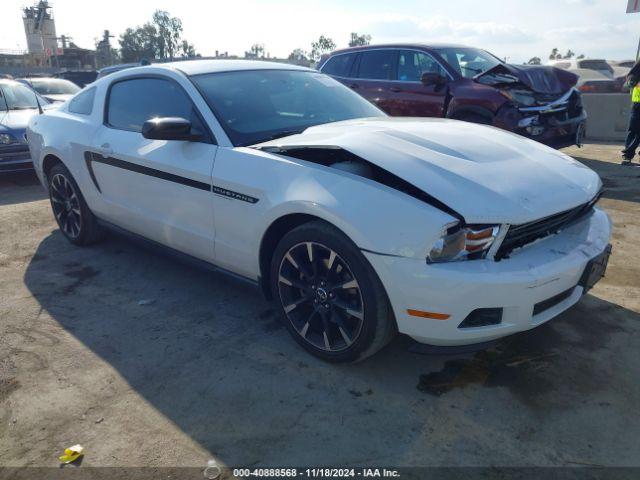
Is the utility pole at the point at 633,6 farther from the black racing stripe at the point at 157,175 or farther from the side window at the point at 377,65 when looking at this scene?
the black racing stripe at the point at 157,175

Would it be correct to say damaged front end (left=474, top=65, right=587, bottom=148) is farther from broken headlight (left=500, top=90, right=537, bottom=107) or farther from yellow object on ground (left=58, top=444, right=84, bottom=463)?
yellow object on ground (left=58, top=444, right=84, bottom=463)

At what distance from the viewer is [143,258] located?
4.49m

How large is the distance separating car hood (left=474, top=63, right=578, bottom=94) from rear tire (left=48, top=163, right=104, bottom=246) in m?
5.11

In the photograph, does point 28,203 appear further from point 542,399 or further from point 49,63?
point 49,63

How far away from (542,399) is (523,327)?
390 mm

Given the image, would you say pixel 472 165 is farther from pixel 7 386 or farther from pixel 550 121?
pixel 550 121

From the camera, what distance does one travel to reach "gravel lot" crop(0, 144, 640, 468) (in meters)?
2.21

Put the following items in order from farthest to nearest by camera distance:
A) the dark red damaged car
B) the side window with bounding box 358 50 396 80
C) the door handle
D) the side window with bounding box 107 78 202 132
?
the side window with bounding box 358 50 396 80, the dark red damaged car, the door handle, the side window with bounding box 107 78 202 132

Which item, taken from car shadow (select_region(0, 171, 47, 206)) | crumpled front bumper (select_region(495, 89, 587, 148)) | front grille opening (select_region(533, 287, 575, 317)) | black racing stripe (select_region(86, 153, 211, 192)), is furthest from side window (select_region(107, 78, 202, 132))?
crumpled front bumper (select_region(495, 89, 587, 148))

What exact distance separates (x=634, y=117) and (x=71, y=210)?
784cm

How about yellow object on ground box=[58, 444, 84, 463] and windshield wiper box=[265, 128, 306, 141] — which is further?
windshield wiper box=[265, 128, 306, 141]

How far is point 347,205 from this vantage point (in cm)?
248

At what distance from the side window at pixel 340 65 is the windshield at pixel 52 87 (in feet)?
22.7

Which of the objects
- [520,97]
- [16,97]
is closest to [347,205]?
[520,97]
